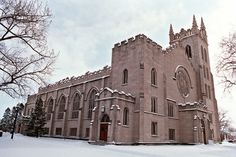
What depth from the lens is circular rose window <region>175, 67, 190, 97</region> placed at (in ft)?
116

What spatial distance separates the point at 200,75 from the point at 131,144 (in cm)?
2239

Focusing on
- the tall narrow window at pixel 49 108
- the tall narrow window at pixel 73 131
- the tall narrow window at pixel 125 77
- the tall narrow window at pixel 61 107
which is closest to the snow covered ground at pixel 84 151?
the tall narrow window at pixel 125 77

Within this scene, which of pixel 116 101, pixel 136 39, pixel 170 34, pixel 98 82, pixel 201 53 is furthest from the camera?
pixel 170 34

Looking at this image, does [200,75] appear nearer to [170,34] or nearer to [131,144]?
[170,34]

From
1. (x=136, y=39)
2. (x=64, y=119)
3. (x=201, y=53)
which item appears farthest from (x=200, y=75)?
(x=64, y=119)

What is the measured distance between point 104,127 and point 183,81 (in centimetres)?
1818

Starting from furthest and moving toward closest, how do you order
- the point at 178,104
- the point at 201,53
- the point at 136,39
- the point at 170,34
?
the point at 170,34
the point at 201,53
the point at 178,104
the point at 136,39

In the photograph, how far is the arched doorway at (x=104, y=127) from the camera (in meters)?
25.0

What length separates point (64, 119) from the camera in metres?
39.3

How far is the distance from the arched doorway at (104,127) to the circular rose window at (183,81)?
14950 mm

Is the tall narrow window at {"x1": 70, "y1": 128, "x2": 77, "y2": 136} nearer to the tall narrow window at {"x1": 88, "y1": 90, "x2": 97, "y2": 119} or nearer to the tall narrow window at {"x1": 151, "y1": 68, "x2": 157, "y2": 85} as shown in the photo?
the tall narrow window at {"x1": 88, "y1": 90, "x2": 97, "y2": 119}

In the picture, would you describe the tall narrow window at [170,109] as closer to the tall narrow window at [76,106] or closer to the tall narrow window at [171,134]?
the tall narrow window at [171,134]

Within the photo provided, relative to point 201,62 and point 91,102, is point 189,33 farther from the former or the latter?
point 91,102

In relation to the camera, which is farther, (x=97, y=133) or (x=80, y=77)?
(x=80, y=77)
